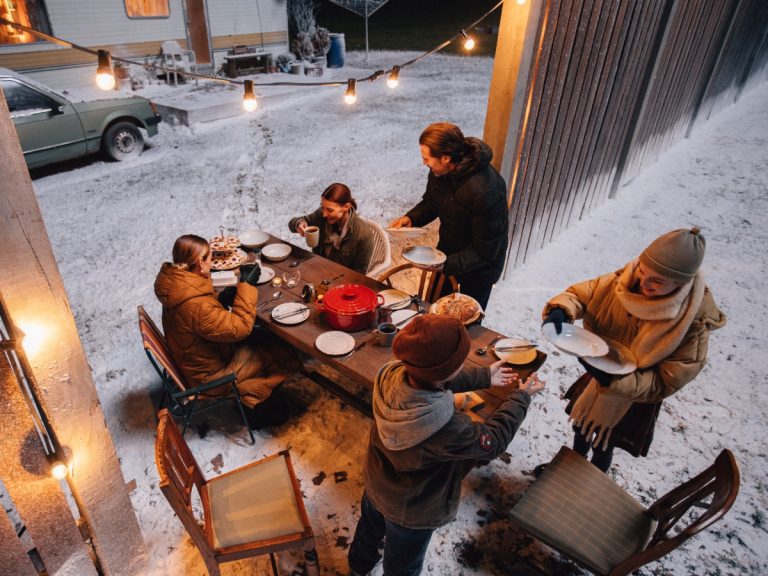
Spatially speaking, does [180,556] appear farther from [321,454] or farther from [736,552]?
[736,552]

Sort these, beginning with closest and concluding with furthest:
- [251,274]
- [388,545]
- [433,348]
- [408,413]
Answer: [433,348] < [408,413] < [388,545] < [251,274]

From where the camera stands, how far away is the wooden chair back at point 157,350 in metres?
3.12

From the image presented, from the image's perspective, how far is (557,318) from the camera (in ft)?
9.68

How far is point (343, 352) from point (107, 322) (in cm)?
350

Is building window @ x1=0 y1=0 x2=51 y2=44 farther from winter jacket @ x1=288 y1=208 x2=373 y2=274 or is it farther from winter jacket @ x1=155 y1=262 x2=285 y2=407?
winter jacket @ x1=155 y1=262 x2=285 y2=407

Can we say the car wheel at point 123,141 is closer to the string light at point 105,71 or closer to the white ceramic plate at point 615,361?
the string light at point 105,71

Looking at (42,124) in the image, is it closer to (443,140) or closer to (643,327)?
(443,140)

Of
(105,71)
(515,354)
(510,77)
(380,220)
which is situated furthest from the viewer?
(380,220)

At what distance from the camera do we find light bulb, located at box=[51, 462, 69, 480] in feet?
6.94

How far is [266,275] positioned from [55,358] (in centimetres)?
204

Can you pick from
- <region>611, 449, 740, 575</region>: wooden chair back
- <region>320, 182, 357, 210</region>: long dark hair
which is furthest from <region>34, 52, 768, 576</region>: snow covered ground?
<region>320, 182, 357, 210</region>: long dark hair

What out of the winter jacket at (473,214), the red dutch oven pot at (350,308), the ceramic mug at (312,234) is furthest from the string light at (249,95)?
the red dutch oven pot at (350,308)

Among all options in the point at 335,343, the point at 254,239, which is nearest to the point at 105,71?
the point at 254,239

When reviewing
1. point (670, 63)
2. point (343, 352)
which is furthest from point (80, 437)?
point (670, 63)
